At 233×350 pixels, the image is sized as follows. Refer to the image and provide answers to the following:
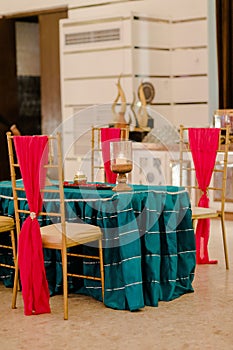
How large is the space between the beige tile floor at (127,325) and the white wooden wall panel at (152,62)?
12.7 ft

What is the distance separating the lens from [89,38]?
8.22m

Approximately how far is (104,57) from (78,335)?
497cm

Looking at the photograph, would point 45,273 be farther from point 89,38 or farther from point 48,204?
point 89,38

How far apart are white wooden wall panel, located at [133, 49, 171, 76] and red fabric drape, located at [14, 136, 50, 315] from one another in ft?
13.2

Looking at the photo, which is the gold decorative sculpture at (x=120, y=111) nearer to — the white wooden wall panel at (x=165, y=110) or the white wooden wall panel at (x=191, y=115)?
the white wooden wall panel at (x=165, y=110)

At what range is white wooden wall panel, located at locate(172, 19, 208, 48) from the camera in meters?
7.74

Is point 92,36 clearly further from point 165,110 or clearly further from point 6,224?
point 6,224

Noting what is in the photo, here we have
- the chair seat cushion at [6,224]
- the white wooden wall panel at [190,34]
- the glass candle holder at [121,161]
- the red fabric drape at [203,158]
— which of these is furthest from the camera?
the white wooden wall panel at [190,34]

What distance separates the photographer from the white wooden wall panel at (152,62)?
7910 millimetres

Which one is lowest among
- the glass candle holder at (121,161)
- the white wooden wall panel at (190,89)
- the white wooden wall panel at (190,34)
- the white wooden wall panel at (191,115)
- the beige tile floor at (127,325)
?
the beige tile floor at (127,325)

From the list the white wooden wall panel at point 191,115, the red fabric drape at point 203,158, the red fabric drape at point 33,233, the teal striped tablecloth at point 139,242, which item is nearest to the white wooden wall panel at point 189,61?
the white wooden wall panel at point 191,115

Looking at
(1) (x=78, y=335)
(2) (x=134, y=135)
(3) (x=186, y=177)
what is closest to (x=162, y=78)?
(2) (x=134, y=135)

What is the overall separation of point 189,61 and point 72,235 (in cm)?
430

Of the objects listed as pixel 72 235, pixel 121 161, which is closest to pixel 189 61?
pixel 121 161
